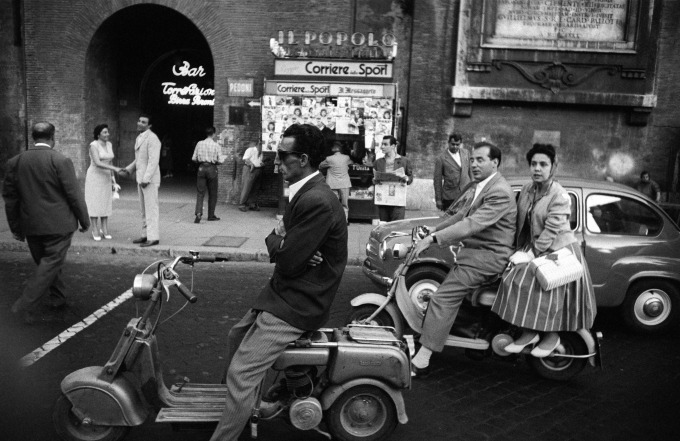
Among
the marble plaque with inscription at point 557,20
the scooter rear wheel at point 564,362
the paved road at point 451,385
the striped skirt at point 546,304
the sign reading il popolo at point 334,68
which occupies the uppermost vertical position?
the marble plaque with inscription at point 557,20

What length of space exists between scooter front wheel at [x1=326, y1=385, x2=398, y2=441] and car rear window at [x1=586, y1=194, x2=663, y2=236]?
12.6ft

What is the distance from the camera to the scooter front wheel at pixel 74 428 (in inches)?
150

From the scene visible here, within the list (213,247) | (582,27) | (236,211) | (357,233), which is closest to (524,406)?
(213,247)

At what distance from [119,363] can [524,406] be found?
2.99 m

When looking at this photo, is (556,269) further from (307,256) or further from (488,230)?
(307,256)

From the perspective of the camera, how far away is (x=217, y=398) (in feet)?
→ 13.2

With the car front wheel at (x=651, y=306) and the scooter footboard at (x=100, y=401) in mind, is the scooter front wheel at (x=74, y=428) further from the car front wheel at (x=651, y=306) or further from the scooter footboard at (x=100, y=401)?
the car front wheel at (x=651, y=306)

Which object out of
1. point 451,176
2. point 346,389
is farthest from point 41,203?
point 451,176

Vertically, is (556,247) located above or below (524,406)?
above

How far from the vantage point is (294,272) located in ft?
11.7

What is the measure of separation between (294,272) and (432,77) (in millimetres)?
12861

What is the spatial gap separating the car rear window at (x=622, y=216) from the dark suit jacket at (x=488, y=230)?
198 centimetres

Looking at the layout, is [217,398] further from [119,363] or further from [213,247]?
Result: [213,247]

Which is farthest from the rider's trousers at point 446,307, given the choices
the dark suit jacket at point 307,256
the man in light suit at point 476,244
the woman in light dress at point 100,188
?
the woman in light dress at point 100,188
